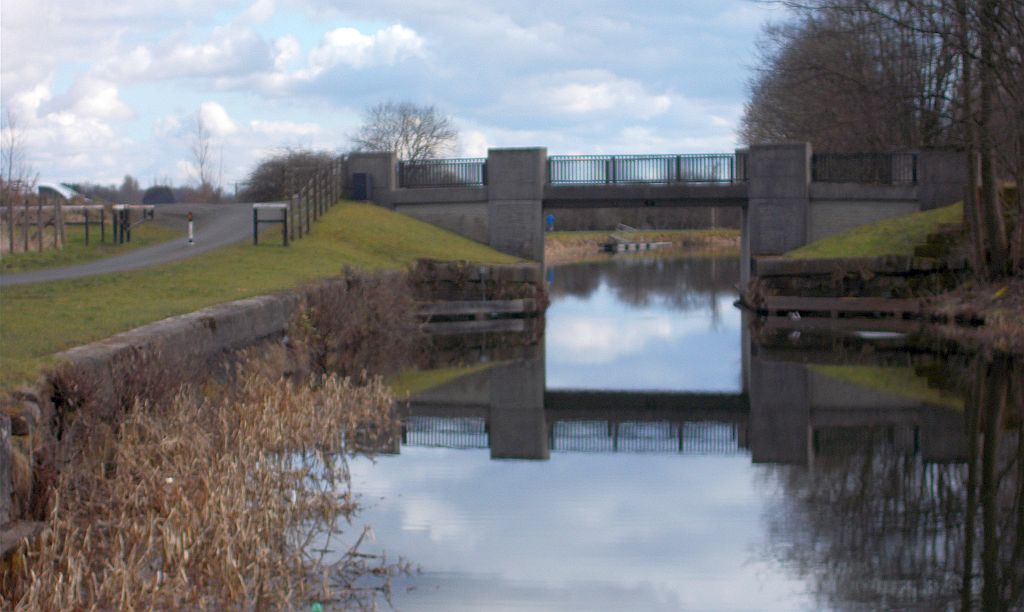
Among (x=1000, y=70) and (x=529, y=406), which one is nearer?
(x=529, y=406)

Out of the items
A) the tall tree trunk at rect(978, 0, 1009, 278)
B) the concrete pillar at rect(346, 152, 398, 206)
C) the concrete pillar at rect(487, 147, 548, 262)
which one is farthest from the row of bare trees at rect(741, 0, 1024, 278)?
the concrete pillar at rect(346, 152, 398, 206)

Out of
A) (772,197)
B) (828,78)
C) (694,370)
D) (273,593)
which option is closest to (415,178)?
(772,197)

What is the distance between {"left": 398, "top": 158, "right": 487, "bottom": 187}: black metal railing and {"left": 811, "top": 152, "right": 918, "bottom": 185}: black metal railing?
9.87 metres

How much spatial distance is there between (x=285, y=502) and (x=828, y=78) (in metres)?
21.2

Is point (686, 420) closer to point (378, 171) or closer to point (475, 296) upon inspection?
point (475, 296)

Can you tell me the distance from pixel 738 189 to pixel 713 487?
25.9 metres

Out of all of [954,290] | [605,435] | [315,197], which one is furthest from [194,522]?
[315,197]

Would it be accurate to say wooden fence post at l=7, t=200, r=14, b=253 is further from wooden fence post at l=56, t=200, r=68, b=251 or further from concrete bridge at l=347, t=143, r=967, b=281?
concrete bridge at l=347, t=143, r=967, b=281

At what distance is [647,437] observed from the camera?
17.5 m

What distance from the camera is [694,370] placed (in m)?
25.0

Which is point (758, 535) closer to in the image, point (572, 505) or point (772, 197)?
point (572, 505)

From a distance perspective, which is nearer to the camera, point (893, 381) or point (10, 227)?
point (893, 381)

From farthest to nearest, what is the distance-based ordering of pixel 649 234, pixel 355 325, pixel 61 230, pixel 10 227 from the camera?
1. pixel 649 234
2. pixel 61 230
3. pixel 10 227
4. pixel 355 325

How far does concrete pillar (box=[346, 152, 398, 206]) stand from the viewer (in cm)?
4297
